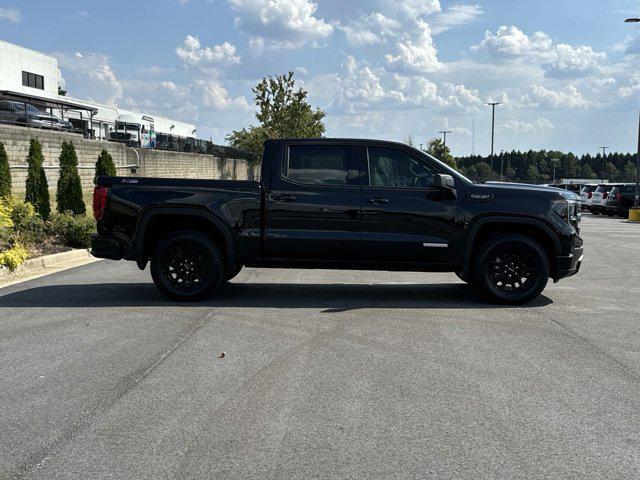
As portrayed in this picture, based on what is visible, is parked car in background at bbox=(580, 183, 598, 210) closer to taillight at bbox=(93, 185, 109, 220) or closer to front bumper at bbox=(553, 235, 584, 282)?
front bumper at bbox=(553, 235, 584, 282)

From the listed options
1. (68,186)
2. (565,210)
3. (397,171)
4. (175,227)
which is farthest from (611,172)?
(175,227)

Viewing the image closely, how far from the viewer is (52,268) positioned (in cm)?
1155

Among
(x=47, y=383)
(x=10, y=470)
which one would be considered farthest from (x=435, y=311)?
(x=10, y=470)

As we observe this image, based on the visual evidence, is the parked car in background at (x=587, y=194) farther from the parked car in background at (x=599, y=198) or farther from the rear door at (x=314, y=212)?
the rear door at (x=314, y=212)

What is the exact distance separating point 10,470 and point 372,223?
536 cm

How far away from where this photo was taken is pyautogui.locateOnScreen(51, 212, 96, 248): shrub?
13656 mm

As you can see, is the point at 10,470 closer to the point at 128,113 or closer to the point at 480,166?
the point at 128,113

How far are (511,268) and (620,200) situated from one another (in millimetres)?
30085

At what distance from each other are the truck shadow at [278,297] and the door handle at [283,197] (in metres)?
1.33

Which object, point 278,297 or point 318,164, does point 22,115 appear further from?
point 318,164

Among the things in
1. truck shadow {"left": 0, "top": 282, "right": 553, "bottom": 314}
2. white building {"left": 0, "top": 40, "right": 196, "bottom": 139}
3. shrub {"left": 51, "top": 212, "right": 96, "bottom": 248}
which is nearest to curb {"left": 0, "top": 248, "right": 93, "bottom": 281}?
shrub {"left": 51, "top": 212, "right": 96, "bottom": 248}

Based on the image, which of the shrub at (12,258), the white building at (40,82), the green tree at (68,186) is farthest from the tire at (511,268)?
the white building at (40,82)

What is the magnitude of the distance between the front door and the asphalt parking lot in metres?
0.72

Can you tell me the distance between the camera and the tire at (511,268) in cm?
810
